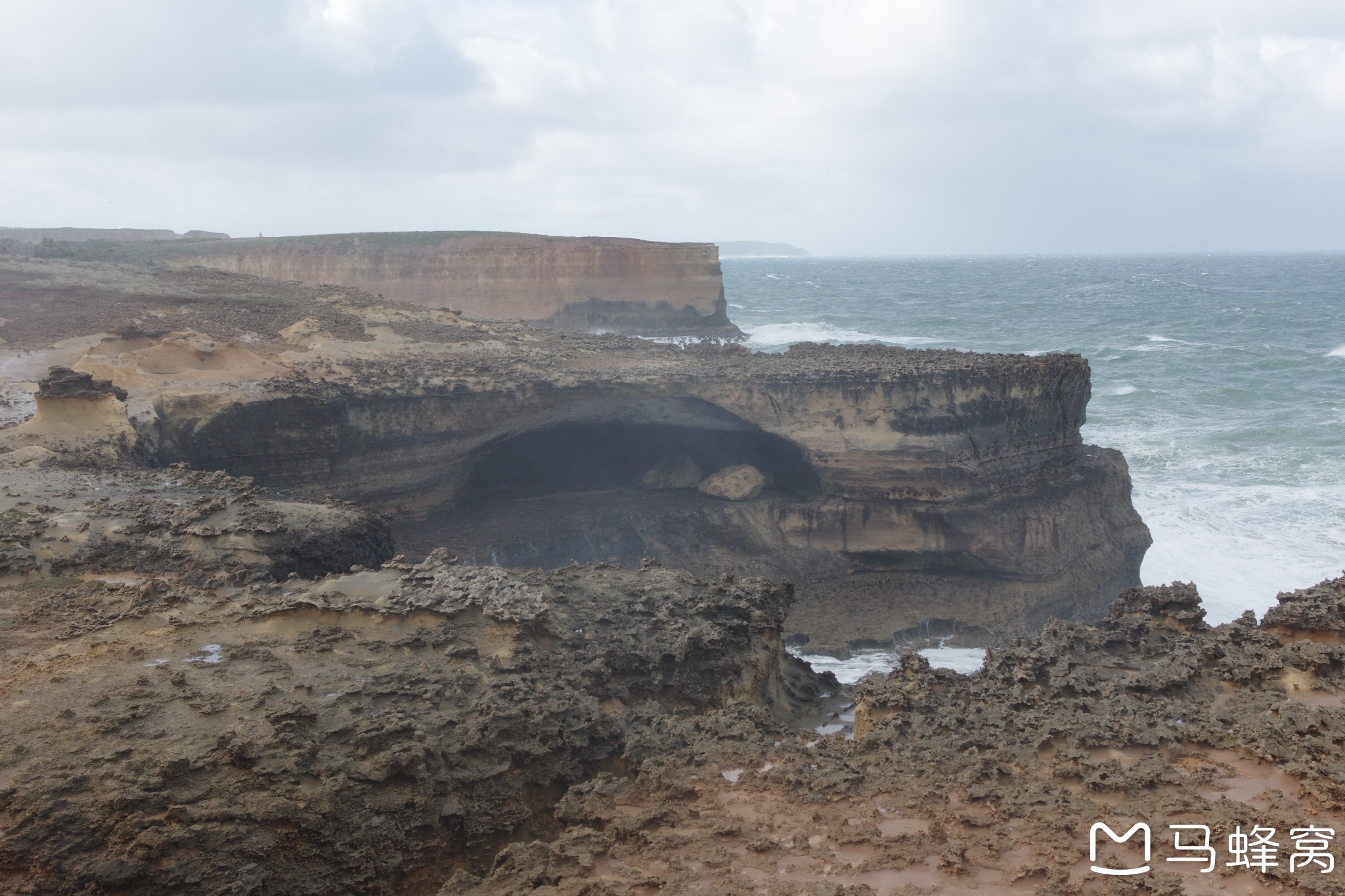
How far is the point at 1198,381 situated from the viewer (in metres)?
28.1

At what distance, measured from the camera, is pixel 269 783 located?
435cm

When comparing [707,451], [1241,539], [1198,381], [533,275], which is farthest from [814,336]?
[707,451]

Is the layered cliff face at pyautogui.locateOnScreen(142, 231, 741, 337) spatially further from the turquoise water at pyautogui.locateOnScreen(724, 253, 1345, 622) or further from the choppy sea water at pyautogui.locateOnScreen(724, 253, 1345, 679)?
the turquoise water at pyautogui.locateOnScreen(724, 253, 1345, 622)

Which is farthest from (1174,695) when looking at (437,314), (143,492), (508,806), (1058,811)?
(437,314)

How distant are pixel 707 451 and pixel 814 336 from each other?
2428 cm

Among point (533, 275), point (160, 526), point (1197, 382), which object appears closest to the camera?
point (160, 526)

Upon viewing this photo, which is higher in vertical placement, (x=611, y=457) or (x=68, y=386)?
(x=68, y=386)

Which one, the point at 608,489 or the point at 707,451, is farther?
the point at 608,489

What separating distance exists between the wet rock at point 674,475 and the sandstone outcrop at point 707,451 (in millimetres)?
134

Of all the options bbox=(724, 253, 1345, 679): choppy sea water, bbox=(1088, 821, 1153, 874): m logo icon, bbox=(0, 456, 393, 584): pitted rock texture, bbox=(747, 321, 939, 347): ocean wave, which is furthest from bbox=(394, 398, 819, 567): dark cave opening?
bbox=(747, 321, 939, 347): ocean wave

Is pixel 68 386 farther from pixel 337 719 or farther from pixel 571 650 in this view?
pixel 337 719

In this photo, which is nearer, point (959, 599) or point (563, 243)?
point (959, 599)

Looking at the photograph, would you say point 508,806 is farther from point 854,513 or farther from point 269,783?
point 854,513

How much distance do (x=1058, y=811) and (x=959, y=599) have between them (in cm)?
833
